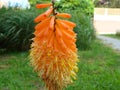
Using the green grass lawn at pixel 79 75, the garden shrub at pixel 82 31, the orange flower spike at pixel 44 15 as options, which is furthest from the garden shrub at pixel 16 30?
the orange flower spike at pixel 44 15

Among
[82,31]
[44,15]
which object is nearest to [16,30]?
[82,31]

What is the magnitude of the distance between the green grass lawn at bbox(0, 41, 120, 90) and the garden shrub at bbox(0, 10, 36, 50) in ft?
2.22

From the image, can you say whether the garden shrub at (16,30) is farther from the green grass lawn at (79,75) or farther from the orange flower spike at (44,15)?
the orange flower spike at (44,15)

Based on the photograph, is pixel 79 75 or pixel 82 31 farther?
pixel 82 31

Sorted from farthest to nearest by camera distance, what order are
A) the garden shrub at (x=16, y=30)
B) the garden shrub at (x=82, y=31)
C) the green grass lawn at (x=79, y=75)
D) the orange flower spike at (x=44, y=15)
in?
the garden shrub at (x=82, y=31) < the garden shrub at (x=16, y=30) < the green grass lawn at (x=79, y=75) < the orange flower spike at (x=44, y=15)

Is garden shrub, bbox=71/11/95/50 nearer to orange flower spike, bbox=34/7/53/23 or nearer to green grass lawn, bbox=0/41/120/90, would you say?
green grass lawn, bbox=0/41/120/90

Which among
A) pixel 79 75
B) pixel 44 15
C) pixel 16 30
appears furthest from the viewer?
pixel 16 30

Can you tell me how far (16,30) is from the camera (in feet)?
30.1

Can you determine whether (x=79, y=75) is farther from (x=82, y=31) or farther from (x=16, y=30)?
(x=82, y=31)

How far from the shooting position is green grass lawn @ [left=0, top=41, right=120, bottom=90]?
17.7 ft

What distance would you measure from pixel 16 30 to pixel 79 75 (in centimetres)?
338

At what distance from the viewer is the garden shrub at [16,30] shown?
9008 millimetres

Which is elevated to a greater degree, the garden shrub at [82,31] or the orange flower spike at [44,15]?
the orange flower spike at [44,15]

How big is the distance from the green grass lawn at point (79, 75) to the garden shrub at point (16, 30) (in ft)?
2.22
